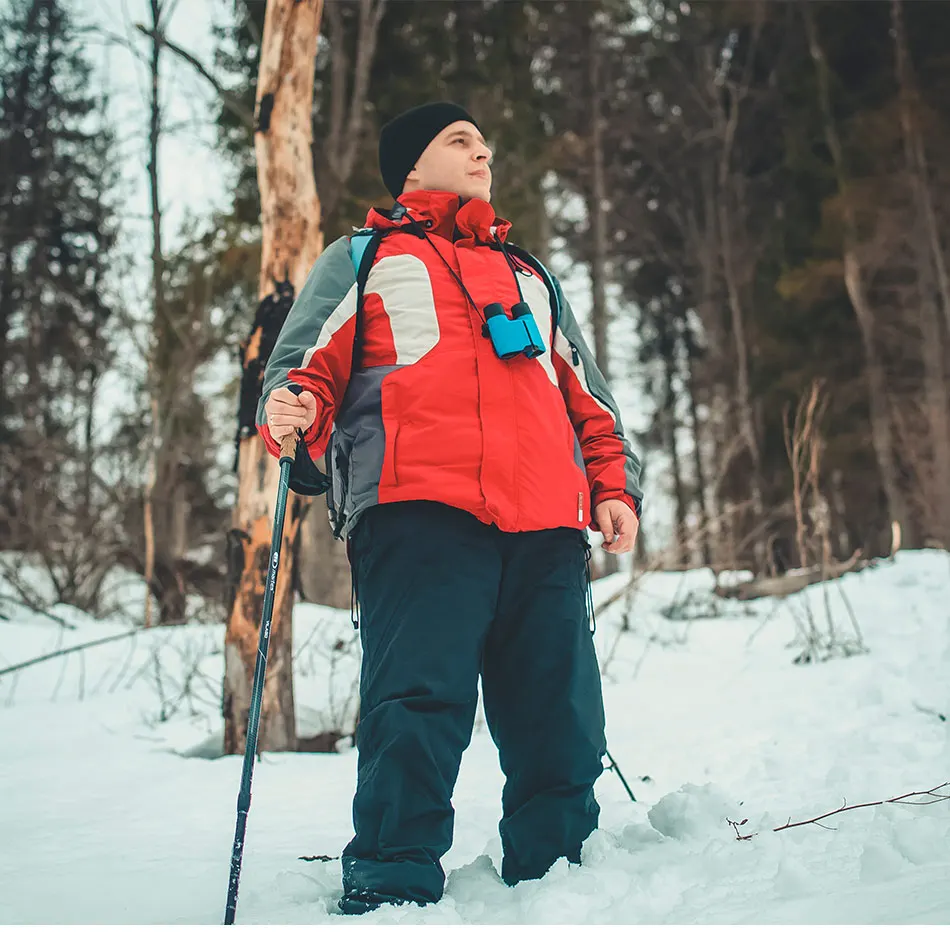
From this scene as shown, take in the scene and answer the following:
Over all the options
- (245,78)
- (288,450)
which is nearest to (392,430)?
(288,450)

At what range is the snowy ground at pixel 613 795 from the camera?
1384 millimetres

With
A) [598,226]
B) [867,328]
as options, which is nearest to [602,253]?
[598,226]

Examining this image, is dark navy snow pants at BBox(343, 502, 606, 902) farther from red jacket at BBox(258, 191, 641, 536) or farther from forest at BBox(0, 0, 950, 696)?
forest at BBox(0, 0, 950, 696)

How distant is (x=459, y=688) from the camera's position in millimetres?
1529

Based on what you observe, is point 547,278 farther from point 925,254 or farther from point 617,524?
point 925,254

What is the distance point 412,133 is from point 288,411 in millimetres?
937

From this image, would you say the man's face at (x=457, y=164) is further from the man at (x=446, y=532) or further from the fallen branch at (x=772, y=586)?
the fallen branch at (x=772, y=586)

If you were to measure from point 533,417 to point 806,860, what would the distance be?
3.22ft

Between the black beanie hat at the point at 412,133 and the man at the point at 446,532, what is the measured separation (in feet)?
1.01

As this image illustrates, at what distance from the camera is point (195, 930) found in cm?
134

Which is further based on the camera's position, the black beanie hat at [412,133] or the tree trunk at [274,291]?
the tree trunk at [274,291]

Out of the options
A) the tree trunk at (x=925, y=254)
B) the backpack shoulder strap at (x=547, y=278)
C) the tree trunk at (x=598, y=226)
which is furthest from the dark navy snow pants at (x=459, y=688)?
the tree trunk at (x=925, y=254)

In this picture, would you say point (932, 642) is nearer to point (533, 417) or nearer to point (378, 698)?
point (533, 417)

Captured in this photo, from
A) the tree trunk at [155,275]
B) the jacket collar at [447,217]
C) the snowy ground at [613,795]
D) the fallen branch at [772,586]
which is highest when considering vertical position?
the tree trunk at [155,275]
